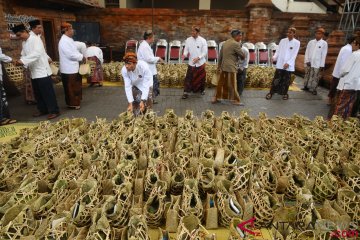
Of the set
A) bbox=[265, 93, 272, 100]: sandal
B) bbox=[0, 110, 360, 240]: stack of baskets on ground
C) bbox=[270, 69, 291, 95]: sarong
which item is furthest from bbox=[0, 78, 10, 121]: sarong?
bbox=[270, 69, 291, 95]: sarong

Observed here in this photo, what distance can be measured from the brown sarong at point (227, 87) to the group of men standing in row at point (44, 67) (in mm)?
2770

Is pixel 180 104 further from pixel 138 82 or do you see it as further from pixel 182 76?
pixel 138 82

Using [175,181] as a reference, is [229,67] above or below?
above

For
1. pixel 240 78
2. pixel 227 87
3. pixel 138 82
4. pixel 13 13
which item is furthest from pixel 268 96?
pixel 13 13

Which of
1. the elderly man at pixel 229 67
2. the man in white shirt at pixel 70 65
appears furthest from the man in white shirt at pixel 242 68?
the man in white shirt at pixel 70 65

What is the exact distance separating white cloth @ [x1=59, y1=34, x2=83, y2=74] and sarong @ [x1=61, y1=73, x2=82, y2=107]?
5.1 inches

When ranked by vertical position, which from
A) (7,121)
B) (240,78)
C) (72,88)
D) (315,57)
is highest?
(315,57)

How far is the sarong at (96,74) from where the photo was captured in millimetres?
7177

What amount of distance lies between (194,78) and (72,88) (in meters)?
2.61

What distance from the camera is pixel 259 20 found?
9523 millimetres

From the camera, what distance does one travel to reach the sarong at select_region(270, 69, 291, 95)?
6125mm

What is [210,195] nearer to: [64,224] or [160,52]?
[64,224]

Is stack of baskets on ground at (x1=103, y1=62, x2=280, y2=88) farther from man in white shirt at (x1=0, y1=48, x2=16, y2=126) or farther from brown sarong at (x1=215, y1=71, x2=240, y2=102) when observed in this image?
man in white shirt at (x1=0, y1=48, x2=16, y2=126)

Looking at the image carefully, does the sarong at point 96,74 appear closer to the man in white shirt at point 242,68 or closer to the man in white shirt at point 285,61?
the man in white shirt at point 242,68
